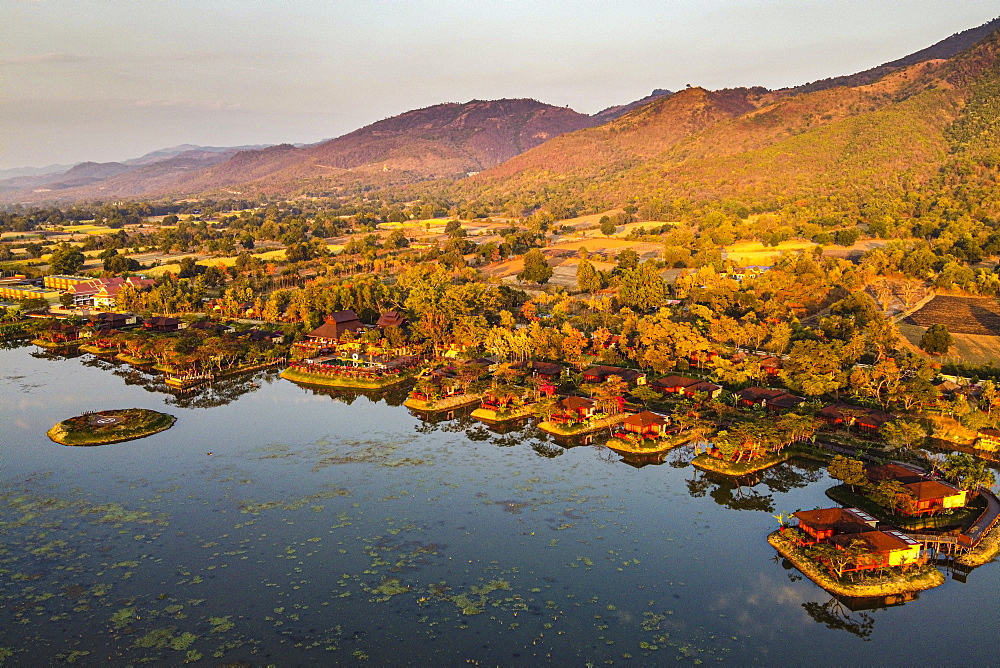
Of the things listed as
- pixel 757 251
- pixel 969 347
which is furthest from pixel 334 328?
pixel 757 251

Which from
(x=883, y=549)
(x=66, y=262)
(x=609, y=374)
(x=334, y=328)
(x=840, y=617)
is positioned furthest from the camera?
(x=66, y=262)

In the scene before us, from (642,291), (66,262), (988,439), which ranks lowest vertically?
(988,439)

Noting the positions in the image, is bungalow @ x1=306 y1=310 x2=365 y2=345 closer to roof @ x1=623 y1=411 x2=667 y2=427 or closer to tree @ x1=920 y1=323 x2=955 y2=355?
roof @ x1=623 y1=411 x2=667 y2=427

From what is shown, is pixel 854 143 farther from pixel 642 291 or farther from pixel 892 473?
pixel 892 473

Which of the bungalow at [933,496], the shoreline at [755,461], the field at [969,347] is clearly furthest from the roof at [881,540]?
the field at [969,347]

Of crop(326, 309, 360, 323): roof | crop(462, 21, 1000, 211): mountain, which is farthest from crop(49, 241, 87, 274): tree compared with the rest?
crop(462, 21, 1000, 211): mountain

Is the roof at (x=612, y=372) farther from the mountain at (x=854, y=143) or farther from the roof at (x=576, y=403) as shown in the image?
the mountain at (x=854, y=143)

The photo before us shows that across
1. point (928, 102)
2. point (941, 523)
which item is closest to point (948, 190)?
point (928, 102)

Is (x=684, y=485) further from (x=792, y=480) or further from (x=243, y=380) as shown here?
(x=243, y=380)
